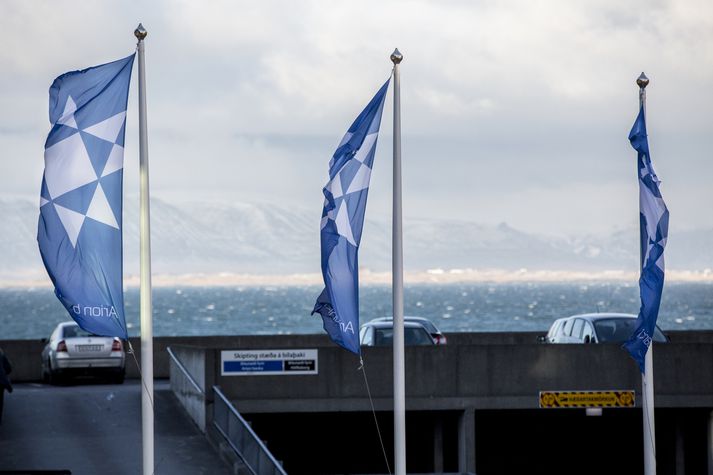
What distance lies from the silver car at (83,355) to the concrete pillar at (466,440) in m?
7.80

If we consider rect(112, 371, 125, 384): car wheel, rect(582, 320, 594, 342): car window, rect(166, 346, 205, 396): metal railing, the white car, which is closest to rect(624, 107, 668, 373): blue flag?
rect(166, 346, 205, 396): metal railing

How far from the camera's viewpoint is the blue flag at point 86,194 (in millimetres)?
15227

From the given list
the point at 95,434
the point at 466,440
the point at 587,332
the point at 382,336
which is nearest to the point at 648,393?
the point at 466,440

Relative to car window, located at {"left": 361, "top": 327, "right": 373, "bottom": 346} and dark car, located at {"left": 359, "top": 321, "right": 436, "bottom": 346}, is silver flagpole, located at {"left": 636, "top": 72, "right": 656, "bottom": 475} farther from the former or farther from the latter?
car window, located at {"left": 361, "top": 327, "right": 373, "bottom": 346}

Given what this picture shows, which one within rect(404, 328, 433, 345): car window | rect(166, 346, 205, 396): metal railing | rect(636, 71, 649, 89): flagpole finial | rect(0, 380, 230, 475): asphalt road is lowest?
rect(0, 380, 230, 475): asphalt road

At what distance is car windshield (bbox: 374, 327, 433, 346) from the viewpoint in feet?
91.8

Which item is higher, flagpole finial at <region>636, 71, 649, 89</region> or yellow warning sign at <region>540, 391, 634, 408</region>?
flagpole finial at <region>636, 71, 649, 89</region>

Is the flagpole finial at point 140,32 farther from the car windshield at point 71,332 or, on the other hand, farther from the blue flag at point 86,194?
the car windshield at point 71,332

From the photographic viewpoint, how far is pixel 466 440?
2511 cm

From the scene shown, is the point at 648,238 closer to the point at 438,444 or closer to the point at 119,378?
the point at 438,444

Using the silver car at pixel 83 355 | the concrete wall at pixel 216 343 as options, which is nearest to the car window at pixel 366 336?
the concrete wall at pixel 216 343

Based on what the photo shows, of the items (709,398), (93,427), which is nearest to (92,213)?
(93,427)

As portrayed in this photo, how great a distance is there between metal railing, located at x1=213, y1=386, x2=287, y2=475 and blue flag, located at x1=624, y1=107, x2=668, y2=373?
517 centimetres

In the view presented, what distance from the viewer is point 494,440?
101 feet
